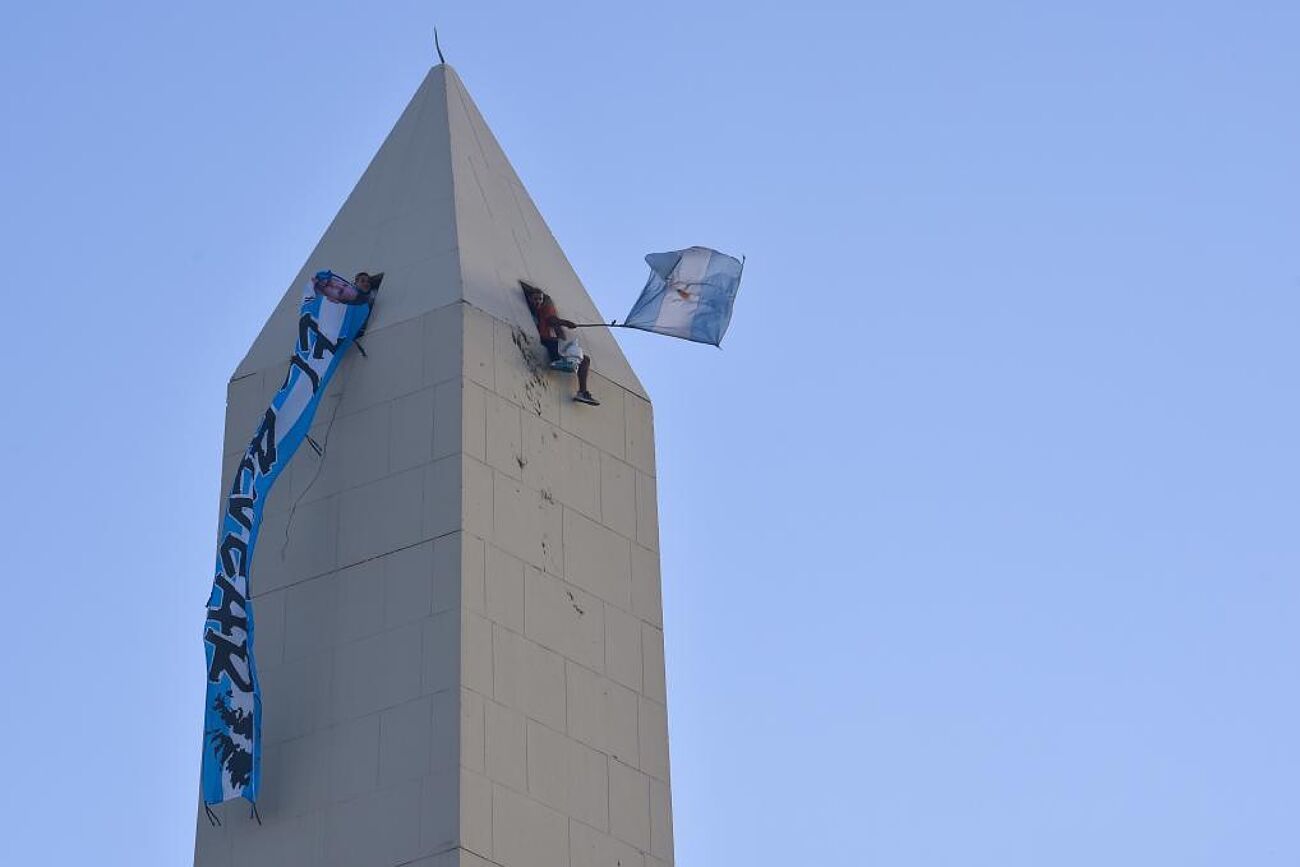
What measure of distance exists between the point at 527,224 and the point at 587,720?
27.4ft

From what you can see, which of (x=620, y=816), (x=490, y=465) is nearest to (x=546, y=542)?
(x=490, y=465)

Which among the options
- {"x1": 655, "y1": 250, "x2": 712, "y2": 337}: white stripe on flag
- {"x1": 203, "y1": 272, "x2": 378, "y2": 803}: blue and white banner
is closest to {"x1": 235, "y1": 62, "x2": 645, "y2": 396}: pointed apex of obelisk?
{"x1": 203, "y1": 272, "x2": 378, "y2": 803}: blue and white banner

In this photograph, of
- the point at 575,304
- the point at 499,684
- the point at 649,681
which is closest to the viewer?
the point at 499,684

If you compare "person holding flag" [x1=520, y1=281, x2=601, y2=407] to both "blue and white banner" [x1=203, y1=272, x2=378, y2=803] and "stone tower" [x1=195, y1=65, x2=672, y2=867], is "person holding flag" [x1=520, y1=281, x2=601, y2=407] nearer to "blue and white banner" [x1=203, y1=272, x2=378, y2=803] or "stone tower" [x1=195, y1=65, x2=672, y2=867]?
"stone tower" [x1=195, y1=65, x2=672, y2=867]

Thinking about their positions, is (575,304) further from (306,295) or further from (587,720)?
(587,720)

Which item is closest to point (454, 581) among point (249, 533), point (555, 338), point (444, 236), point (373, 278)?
point (249, 533)

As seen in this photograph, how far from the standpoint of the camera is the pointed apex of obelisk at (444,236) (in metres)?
38.0

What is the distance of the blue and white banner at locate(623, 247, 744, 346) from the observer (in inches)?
1545

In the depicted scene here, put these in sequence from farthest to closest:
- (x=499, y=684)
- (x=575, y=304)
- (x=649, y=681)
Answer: (x=575, y=304)
(x=649, y=681)
(x=499, y=684)

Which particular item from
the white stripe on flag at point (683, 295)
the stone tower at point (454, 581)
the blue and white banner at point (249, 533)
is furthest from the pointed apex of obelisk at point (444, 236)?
the white stripe on flag at point (683, 295)

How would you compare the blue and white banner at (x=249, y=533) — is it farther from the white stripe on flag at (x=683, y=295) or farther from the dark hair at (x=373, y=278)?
the white stripe on flag at (x=683, y=295)

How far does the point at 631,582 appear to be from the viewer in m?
37.7

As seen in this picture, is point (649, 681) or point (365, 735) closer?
point (365, 735)

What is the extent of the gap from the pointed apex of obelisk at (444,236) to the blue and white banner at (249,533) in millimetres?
730
